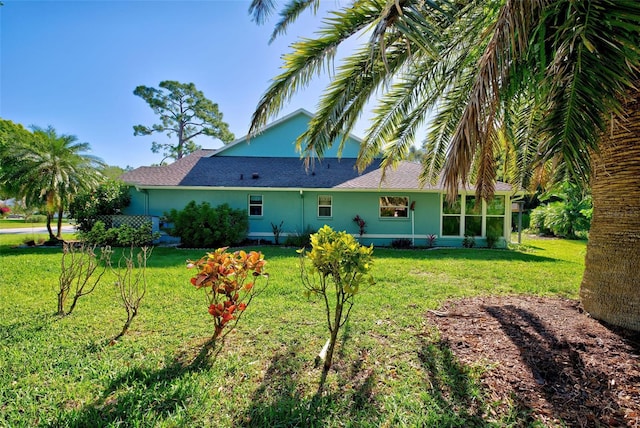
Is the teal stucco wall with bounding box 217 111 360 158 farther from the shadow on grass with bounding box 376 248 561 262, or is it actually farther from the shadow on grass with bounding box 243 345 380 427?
the shadow on grass with bounding box 243 345 380 427

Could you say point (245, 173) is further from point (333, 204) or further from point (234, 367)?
point (234, 367)

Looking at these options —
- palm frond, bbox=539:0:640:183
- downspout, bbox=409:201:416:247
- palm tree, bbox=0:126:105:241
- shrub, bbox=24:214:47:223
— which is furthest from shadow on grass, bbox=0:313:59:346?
shrub, bbox=24:214:47:223

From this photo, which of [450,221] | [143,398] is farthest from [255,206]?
[143,398]

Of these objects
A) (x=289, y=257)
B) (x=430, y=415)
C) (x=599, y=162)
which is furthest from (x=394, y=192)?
(x=430, y=415)

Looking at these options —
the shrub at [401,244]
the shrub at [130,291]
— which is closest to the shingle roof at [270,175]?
the shrub at [401,244]

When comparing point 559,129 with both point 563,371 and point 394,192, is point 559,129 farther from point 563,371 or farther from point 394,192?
point 394,192

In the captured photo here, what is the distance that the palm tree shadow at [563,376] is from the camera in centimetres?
237

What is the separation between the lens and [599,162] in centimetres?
392

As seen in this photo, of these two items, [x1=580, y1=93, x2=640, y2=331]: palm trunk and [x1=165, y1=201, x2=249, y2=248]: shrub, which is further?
[x1=165, y1=201, x2=249, y2=248]: shrub

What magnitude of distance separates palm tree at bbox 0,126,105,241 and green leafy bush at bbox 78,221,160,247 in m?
1.83

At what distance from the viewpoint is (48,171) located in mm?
11492

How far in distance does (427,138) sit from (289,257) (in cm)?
603

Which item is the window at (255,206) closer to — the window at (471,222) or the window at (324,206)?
the window at (324,206)

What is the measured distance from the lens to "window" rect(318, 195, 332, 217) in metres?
13.8
